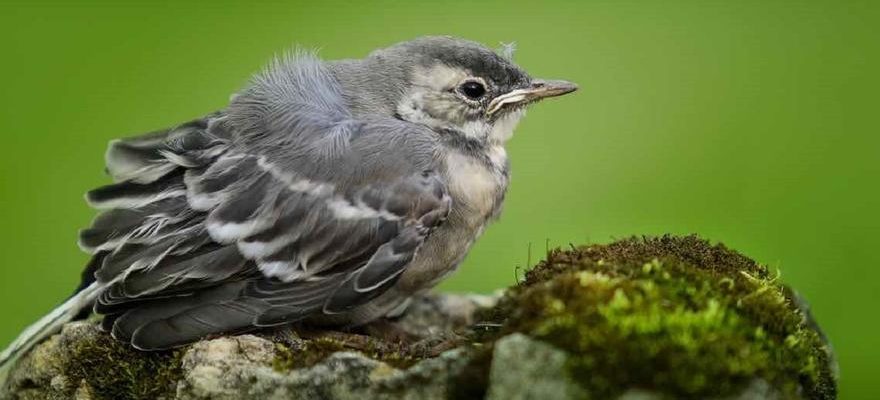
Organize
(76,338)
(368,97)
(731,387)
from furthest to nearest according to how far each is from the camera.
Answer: (368,97)
(76,338)
(731,387)

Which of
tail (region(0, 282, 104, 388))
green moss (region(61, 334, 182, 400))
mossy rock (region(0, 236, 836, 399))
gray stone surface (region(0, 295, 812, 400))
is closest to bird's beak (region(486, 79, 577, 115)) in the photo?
mossy rock (region(0, 236, 836, 399))

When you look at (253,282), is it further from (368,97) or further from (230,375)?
(368,97)

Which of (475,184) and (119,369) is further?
(475,184)

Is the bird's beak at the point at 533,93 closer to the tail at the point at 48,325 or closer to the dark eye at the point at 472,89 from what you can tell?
the dark eye at the point at 472,89

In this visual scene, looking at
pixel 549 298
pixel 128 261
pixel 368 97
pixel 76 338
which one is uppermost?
pixel 368 97

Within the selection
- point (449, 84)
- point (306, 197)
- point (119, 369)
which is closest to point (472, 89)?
point (449, 84)

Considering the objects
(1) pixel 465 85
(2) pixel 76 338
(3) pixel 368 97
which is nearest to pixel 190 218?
(2) pixel 76 338

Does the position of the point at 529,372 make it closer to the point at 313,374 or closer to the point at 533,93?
the point at 313,374

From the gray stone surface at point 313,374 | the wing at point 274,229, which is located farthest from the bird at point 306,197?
the gray stone surface at point 313,374
